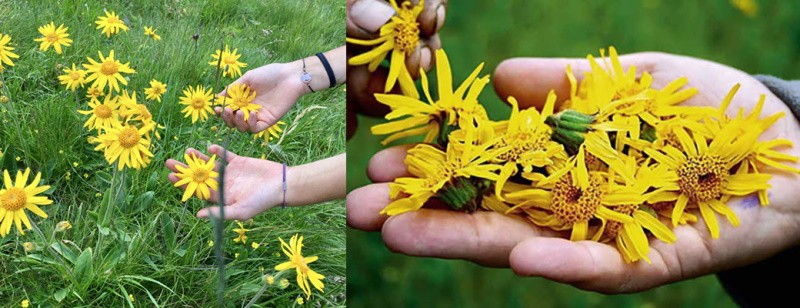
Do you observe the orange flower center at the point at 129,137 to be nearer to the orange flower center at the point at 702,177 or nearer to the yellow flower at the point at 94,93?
the yellow flower at the point at 94,93

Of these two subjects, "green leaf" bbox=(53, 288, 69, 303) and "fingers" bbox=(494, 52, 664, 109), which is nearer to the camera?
"green leaf" bbox=(53, 288, 69, 303)

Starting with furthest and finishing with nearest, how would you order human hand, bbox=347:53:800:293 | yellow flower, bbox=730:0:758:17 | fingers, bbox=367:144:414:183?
yellow flower, bbox=730:0:758:17 < fingers, bbox=367:144:414:183 < human hand, bbox=347:53:800:293

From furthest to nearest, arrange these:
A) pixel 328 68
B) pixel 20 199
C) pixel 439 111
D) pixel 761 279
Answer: pixel 761 279 < pixel 439 111 < pixel 328 68 < pixel 20 199

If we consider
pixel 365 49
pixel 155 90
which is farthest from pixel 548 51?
pixel 155 90

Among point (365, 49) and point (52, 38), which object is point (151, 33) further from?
point (365, 49)

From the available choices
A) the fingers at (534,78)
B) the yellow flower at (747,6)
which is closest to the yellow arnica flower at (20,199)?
the fingers at (534,78)

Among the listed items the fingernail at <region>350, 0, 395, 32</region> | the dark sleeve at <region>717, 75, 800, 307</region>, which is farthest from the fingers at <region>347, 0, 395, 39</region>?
the dark sleeve at <region>717, 75, 800, 307</region>

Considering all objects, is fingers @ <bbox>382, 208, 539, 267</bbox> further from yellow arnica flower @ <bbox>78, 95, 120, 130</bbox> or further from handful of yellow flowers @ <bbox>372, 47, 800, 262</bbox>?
yellow arnica flower @ <bbox>78, 95, 120, 130</bbox>
